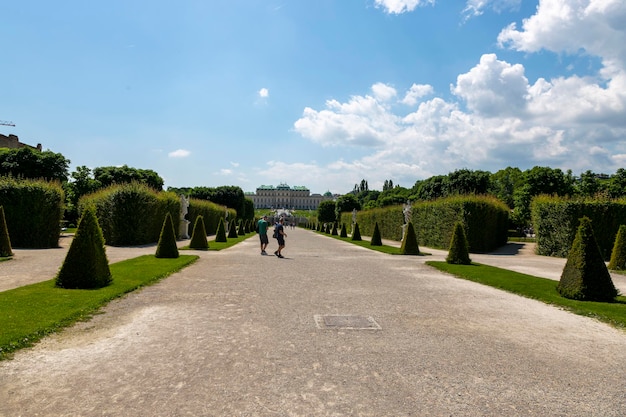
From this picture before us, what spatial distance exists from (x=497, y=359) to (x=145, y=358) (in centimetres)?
473

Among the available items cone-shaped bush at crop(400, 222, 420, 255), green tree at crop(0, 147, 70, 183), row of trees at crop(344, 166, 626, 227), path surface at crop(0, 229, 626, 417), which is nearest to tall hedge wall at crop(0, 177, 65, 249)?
path surface at crop(0, 229, 626, 417)

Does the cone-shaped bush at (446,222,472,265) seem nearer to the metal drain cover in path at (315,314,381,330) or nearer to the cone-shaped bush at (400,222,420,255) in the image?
the cone-shaped bush at (400,222,420,255)

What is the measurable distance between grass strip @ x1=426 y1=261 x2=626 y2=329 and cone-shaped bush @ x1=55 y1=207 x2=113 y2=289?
1120cm

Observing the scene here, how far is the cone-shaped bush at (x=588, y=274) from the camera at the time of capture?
32.8 feet

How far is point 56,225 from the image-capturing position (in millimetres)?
24188

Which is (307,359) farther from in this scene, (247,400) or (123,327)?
(123,327)

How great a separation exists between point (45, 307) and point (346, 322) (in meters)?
5.69

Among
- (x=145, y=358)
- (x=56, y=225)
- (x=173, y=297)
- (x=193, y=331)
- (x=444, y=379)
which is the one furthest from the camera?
(x=56, y=225)

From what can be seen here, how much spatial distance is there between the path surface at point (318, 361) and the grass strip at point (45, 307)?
0.98 feet

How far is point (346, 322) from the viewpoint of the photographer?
747 centimetres

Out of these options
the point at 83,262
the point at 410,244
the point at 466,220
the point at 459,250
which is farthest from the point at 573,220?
the point at 83,262

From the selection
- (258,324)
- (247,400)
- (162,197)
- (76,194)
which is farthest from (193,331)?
(76,194)

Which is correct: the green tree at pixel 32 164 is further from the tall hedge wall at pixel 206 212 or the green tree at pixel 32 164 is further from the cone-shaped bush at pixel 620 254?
the cone-shaped bush at pixel 620 254

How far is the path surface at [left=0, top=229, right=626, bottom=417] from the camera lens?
4070mm
